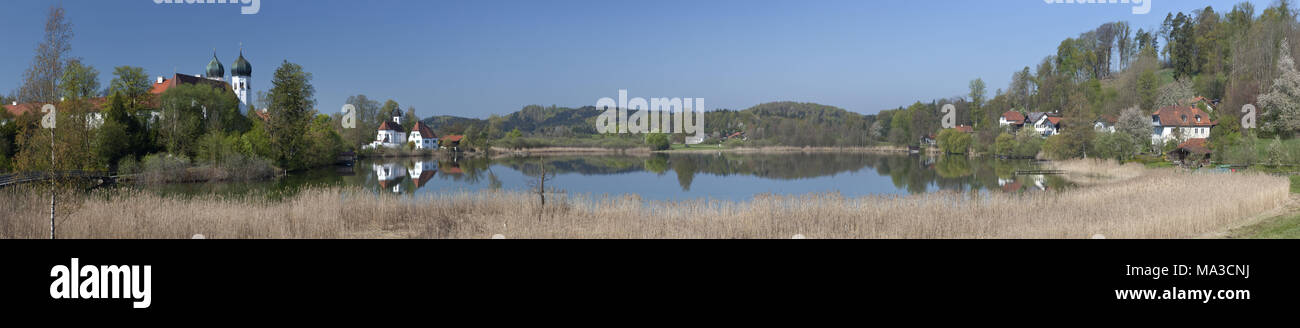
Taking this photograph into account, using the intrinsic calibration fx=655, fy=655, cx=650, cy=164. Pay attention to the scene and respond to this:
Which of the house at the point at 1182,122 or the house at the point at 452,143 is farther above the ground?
the house at the point at 1182,122

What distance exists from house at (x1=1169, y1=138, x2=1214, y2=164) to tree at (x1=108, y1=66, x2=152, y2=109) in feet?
192

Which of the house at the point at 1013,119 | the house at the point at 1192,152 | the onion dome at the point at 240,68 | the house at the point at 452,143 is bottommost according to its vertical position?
the house at the point at 1192,152

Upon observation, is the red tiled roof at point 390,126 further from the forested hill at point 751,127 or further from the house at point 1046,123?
the house at point 1046,123

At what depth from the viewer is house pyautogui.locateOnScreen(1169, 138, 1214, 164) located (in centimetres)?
3584

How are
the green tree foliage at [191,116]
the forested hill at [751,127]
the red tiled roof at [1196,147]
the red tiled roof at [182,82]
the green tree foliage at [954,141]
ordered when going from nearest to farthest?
the green tree foliage at [191,116] < the red tiled roof at [1196,147] < the red tiled roof at [182,82] < the green tree foliage at [954,141] < the forested hill at [751,127]

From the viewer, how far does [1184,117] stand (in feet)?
169

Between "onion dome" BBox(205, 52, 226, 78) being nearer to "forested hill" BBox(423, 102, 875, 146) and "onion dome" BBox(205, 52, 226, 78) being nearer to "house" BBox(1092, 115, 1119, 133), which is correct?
"forested hill" BBox(423, 102, 875, 146)

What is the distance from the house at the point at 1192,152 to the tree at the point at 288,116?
2030 inches

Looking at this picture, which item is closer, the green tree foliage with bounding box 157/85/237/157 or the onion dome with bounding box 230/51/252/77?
the green tree foliage with bounding box 157/85/237/157

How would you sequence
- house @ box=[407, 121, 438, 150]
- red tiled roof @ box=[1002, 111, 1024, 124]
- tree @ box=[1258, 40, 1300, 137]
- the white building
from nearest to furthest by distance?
tree @ box=[1258, 40, 1300, 137] → the white building → red tiled roof @ box=[1002, 111, 1024, 124] → house @ box=[407, 121, 438, 150]

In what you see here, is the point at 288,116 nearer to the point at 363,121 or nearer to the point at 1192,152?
the point at 363,121

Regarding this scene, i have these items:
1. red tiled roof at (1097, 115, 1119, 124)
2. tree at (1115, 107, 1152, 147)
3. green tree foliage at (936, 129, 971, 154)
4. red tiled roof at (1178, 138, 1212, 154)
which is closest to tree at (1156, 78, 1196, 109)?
red tiled roof at (1097, 115, 1119, 124)

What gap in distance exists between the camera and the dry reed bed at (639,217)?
36.6 feet

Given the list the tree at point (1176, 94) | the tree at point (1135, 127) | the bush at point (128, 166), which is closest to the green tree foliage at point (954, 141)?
the tree at point (1176, 94)
